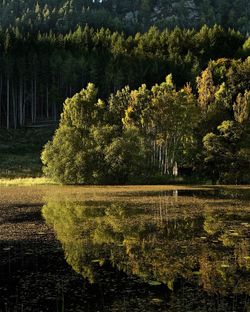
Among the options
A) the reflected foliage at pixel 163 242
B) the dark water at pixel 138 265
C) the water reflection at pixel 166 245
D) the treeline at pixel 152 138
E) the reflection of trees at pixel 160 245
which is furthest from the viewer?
the treeline at pixel 152 138

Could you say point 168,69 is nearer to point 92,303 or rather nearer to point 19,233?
point 19,233

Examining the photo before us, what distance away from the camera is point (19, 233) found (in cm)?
2320

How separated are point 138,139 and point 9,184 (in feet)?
55.8

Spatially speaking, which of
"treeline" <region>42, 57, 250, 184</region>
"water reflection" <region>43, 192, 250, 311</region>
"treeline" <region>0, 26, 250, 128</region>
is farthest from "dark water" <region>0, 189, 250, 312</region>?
"treeline" <region>0, 26, 250, 128</region>

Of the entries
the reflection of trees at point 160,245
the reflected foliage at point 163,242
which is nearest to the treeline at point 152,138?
the reflected foliage at point 163,242

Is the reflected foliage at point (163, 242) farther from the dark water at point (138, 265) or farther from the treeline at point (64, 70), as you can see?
the treeline at point (64, 70)

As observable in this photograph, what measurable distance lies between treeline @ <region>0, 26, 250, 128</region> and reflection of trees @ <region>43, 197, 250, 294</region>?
76008 millimetres

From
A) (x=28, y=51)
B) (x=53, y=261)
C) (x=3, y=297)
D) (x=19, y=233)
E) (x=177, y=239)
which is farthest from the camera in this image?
(x=28, y=51)

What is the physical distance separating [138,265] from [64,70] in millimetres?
96843

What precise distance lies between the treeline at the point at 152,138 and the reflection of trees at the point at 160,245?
28481 millimetres

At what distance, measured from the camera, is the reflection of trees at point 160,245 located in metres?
14.9

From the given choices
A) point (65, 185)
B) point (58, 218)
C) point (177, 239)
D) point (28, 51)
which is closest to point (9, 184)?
point (65, 185)

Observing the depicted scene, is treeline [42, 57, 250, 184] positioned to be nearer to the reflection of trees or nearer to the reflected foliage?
the reflected foliage

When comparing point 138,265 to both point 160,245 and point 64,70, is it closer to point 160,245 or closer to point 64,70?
point 160,245
